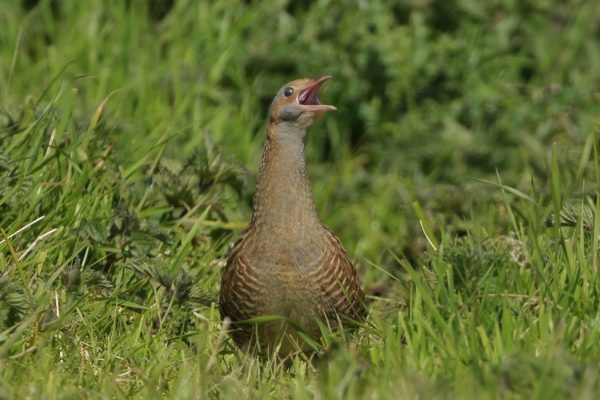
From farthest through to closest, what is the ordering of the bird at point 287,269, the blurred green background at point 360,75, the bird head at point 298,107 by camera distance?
the blurred green background at point 360,75
the bird head at point 298,107
the bird at point 287,269

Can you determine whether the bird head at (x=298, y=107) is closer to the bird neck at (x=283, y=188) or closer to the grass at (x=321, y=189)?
the bird neck at (x=283, y=188)

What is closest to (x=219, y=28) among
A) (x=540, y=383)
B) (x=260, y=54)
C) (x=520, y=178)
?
(x=260, y=54)

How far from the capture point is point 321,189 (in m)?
7.85

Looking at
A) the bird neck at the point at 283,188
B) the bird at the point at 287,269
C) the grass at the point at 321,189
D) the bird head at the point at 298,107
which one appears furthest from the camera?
the bird head at the point at 298,107

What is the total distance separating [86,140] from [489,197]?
7.16 feet

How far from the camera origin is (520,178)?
7.55m

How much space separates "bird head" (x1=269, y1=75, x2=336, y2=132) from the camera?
204 inches

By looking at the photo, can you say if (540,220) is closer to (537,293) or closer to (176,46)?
(537,293)

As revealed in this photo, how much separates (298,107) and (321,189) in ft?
8.78

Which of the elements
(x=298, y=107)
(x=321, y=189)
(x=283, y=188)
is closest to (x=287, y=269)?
(x=283, y=188)

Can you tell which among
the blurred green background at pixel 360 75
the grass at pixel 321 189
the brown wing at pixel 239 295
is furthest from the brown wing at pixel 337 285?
the blurred green background at pixel 360 75

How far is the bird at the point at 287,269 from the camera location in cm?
490

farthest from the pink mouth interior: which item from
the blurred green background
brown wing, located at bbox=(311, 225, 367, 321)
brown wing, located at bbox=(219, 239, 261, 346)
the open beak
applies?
the blurred green background

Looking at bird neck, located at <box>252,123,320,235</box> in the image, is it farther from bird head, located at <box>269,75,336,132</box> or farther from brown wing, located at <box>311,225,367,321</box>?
brown wing, located at <box>311,225,367,321</box>
